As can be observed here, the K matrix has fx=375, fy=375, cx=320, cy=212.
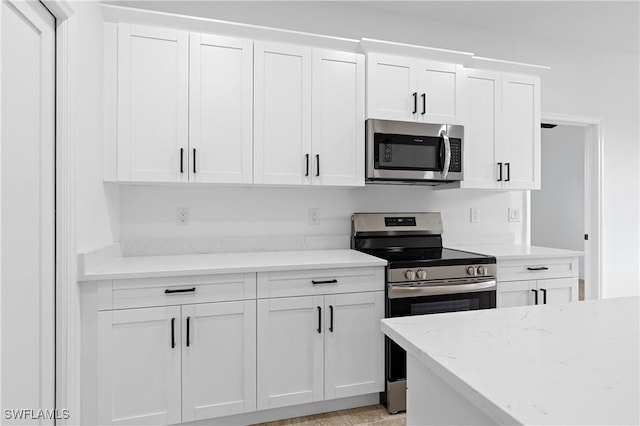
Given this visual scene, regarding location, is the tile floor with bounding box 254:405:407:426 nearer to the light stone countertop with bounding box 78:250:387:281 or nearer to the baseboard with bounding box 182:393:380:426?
the baseboard with bounding box 182:393:380:426

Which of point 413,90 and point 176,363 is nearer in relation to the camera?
point 176,363

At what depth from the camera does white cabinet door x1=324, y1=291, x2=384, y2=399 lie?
7.03 ft

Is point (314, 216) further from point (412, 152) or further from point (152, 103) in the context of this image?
point (152, 103)

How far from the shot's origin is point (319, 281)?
2.11m

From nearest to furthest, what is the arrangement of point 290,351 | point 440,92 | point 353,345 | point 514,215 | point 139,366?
point 139,366
point 290,351
point 353,345
point 440,92
point 514,215

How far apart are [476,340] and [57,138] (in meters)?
1.79

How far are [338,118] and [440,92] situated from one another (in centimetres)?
78

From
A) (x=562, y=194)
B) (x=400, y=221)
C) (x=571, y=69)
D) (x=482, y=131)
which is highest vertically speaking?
(x=571, y=69)

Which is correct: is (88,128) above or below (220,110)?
below

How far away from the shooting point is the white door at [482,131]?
2.74 metres

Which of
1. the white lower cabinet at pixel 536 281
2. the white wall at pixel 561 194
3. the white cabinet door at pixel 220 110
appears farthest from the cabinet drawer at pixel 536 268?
the white wall at pixel 561 194

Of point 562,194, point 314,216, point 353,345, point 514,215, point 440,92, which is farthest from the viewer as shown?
point 562,194

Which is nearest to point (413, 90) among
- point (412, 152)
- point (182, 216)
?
point (412, 152)

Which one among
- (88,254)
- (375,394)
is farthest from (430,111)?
(88,254)
